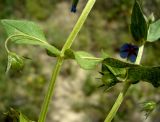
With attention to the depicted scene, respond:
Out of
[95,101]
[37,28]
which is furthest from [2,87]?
[37,28]

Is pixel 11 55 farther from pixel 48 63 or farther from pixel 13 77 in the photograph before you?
pixel 48 63

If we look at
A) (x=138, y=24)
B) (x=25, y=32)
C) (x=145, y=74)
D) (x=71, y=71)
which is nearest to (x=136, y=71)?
(x=145, y=74)

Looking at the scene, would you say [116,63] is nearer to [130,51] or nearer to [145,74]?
[145,74]

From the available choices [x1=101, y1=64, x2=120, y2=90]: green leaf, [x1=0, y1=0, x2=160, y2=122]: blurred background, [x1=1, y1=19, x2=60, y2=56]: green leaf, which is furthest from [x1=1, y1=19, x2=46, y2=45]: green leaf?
[x1=0, y1=0, x2=160, y2=122]: blurred background

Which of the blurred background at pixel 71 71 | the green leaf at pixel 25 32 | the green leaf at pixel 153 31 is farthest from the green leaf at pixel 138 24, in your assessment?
the blurred background at pixel 71 71

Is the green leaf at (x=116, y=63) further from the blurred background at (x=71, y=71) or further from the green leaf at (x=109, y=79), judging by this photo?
the blurred background at (x=71, y=71)

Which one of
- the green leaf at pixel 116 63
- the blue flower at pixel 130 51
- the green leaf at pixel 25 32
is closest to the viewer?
the green leaf at pixel 116 63
